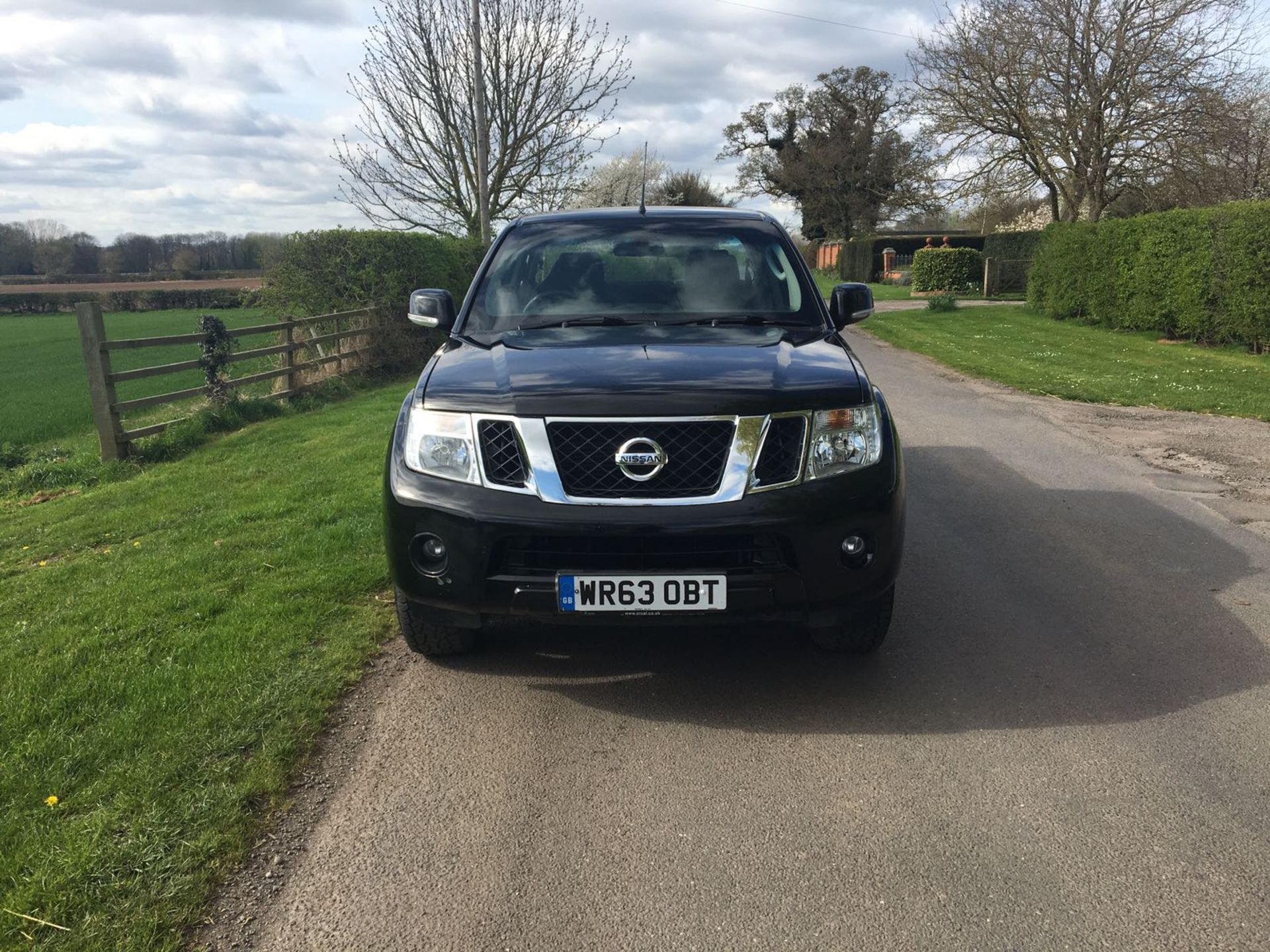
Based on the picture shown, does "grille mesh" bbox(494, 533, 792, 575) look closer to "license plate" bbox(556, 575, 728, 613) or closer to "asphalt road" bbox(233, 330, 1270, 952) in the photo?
"license plate" bbox(556, 575, 728, 613)

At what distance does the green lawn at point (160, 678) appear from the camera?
8.63ft

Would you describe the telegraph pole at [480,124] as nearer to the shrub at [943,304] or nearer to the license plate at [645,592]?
the shrub at [943,304]

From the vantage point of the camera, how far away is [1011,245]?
3338cm

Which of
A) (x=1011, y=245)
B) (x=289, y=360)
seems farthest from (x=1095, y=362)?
(x=1011, y=245)

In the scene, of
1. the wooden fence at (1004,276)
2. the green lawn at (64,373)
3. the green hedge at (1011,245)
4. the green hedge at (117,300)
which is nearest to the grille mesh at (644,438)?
the green lawn at (64,373)

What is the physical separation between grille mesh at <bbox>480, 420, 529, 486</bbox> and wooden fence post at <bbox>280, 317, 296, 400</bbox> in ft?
34.8

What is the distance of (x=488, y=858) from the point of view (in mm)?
2760

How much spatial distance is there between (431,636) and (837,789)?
1764 millimetres

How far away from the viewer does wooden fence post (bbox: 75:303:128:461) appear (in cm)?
941

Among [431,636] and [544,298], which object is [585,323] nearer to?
[544,298]

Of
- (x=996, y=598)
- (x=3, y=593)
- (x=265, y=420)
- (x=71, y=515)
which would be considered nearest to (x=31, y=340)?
(x=265, y=420)

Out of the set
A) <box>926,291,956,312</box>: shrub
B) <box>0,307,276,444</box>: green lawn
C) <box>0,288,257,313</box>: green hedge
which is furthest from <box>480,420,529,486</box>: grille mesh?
<box>0,288,257,313</box>: green hedge

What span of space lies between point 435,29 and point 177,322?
74.2ft

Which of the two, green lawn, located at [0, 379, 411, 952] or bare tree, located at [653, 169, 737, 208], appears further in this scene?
bare tree, located at [653, 169, 737, 208]
